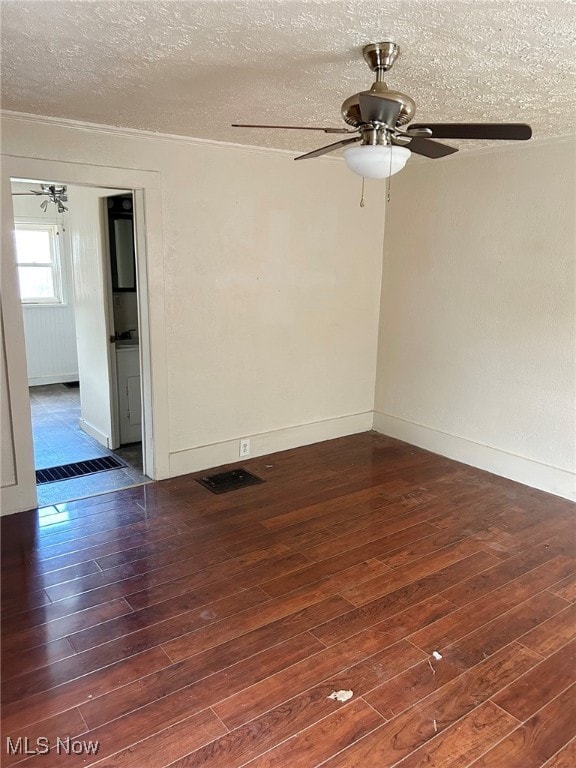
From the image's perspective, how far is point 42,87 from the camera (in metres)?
2.51

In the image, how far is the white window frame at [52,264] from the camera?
6.61 meters

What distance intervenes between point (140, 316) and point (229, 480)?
1.33 meters

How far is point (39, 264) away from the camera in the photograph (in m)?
6.77

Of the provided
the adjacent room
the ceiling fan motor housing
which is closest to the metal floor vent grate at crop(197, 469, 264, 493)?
the adjacent room

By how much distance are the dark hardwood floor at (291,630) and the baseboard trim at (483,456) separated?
16cm

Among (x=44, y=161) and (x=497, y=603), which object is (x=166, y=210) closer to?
(x=44, y=161)

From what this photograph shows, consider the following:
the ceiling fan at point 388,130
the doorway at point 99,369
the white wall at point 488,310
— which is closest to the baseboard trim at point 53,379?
the doorway at point 99,369

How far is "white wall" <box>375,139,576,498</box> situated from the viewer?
356cm

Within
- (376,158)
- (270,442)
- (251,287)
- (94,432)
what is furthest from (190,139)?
(94,432)

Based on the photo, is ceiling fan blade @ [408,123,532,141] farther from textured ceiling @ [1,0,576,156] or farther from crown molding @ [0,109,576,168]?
crown molding @ [0,109,576,168]

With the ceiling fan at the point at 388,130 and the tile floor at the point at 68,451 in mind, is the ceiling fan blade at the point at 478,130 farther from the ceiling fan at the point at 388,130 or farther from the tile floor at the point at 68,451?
the tile floor at the point at 68,451

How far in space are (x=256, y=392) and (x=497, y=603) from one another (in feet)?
7.70

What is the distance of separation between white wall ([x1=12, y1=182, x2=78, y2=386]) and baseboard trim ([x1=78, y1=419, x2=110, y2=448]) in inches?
82.8

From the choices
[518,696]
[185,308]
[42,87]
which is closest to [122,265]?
[185,308]
